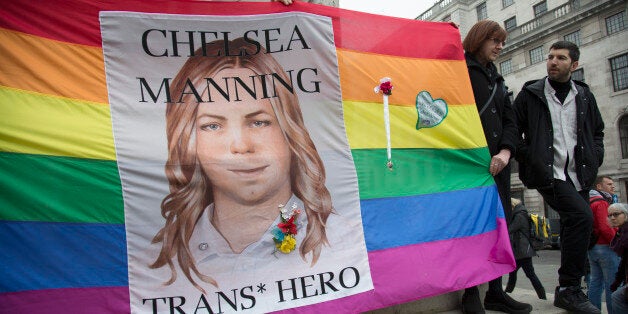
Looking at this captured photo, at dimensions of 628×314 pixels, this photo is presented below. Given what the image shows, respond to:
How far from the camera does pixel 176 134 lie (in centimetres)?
236

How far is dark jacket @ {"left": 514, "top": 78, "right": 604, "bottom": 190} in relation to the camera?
3.24 m

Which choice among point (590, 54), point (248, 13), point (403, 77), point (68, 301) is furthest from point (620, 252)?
point (590, 54)

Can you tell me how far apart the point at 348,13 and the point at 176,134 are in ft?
4.58

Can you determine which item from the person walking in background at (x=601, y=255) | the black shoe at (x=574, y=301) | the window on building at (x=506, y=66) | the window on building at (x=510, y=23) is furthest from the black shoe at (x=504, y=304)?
the window on building at (x=510, y=23)

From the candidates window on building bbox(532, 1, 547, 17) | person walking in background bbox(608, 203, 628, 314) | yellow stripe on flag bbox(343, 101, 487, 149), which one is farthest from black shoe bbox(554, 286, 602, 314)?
window on building bbox(532, 1, 547, 17)

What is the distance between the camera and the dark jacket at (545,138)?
10.6 feet

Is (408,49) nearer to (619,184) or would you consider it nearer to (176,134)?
(176,134)

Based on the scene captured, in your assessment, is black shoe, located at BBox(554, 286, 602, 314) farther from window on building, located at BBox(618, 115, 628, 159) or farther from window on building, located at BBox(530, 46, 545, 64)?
window on building, located at BBox(530, 46, 545, 64)

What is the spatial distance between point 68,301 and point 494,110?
2858 millimetres

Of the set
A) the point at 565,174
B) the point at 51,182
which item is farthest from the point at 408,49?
the point at 51,182

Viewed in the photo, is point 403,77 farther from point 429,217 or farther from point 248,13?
point 248,13

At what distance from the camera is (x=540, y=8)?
3064 centimetres

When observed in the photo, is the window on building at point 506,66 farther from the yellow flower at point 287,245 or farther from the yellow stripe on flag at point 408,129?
the yellow flower at point 287,245

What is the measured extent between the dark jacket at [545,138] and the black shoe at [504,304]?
0.81 metres
